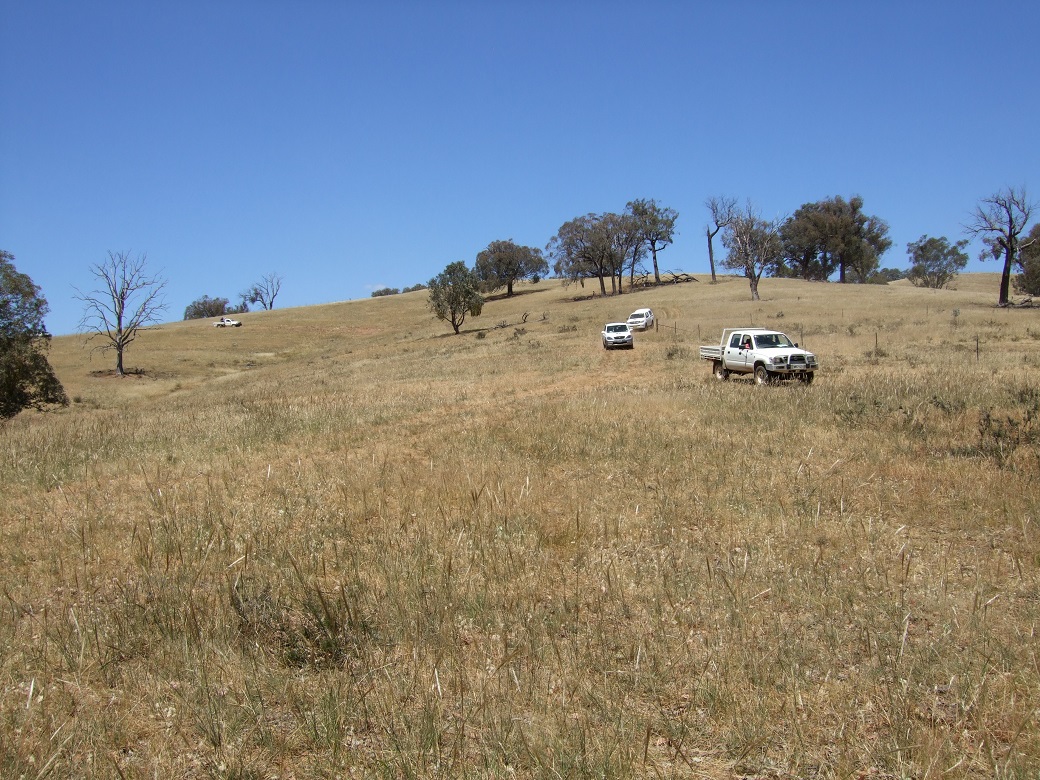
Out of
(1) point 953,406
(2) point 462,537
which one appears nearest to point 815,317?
(1) point 953,406

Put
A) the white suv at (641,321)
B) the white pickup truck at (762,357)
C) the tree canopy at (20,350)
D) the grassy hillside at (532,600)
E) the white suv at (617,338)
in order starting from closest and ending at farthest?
1. the grassy hillside at (532,600)
2. the white pickup truck at (762,357)
3. the tree canopy at (20,350)
4. the white suv at (617,338)
5. the white suv at (641,321)

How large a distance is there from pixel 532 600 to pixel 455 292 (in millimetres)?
57105

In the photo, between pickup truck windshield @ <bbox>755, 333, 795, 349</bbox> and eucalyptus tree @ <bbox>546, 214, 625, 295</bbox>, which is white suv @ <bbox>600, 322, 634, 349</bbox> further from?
eucalyptus tree @ <bbox>546, 214, 625, 295</bbox>

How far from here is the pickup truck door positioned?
22.3 m

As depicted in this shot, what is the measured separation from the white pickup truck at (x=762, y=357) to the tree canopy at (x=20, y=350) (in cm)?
3306

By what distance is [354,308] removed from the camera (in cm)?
10694

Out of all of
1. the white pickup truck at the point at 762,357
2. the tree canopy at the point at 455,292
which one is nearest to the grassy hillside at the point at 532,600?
the white pickup truck at the point at 762,357

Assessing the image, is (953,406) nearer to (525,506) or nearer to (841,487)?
(841,487)

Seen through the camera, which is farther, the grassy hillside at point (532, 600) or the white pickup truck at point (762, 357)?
the white pickup truck at point (762, 357)

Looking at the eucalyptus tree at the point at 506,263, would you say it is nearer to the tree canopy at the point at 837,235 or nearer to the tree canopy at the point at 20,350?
the tree canopy at the point at 837,235

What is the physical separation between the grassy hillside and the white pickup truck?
8624 millimetres

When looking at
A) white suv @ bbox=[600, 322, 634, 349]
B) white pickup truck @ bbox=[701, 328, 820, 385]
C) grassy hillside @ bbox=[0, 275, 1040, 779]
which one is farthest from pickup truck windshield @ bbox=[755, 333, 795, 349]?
white suv @ bbox=[600, 322, 634, 349]

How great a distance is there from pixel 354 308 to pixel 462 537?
347ft

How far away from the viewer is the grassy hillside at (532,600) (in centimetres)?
314
